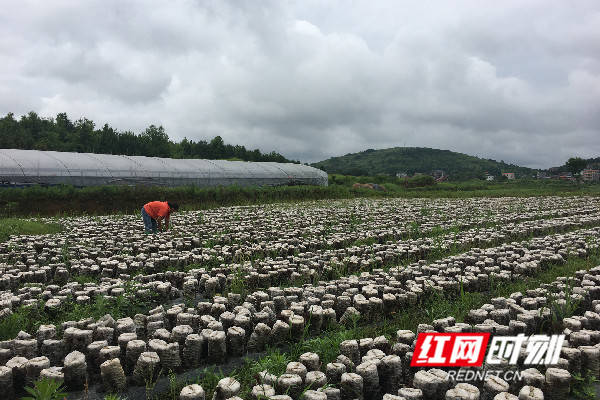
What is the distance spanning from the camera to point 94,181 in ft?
90.9

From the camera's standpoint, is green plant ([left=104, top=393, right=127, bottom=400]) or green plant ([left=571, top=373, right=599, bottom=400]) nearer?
green plant ([left=104, top=393, right=127, bottom=400])

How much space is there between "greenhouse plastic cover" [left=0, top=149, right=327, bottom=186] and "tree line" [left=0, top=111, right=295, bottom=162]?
1015 inches

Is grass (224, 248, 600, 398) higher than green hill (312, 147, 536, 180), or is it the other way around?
green hill (312, 147, 536, 180)

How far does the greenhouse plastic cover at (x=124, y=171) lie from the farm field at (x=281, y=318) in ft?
61.0

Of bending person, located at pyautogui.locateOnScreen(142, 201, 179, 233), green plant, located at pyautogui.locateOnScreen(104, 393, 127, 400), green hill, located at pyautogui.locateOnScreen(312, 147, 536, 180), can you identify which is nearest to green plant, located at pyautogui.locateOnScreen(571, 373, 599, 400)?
green plant, located at pyautogui.locateOnScreen(104, 393, 127, 400)

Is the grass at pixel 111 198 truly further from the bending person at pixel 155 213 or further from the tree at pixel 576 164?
the tree at pixel 576 164

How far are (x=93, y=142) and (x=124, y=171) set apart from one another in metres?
42.3

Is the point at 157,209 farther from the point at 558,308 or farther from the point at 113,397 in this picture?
the point at 558,308

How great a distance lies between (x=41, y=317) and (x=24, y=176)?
23853mm

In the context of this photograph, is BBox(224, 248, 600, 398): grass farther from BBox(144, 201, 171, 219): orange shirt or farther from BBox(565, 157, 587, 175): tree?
BBox(565, 157, 587, 175): tree

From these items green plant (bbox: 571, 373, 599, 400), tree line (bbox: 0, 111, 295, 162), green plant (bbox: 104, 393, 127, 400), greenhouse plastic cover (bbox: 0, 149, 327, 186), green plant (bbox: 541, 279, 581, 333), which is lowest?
green plant (bbox: 104, 393, 127, 400)

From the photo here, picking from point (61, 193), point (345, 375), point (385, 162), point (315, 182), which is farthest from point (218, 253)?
point (385, 162)

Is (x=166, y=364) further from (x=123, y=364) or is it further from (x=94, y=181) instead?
(x=94, y=181)

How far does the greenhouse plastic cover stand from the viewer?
2469cm
